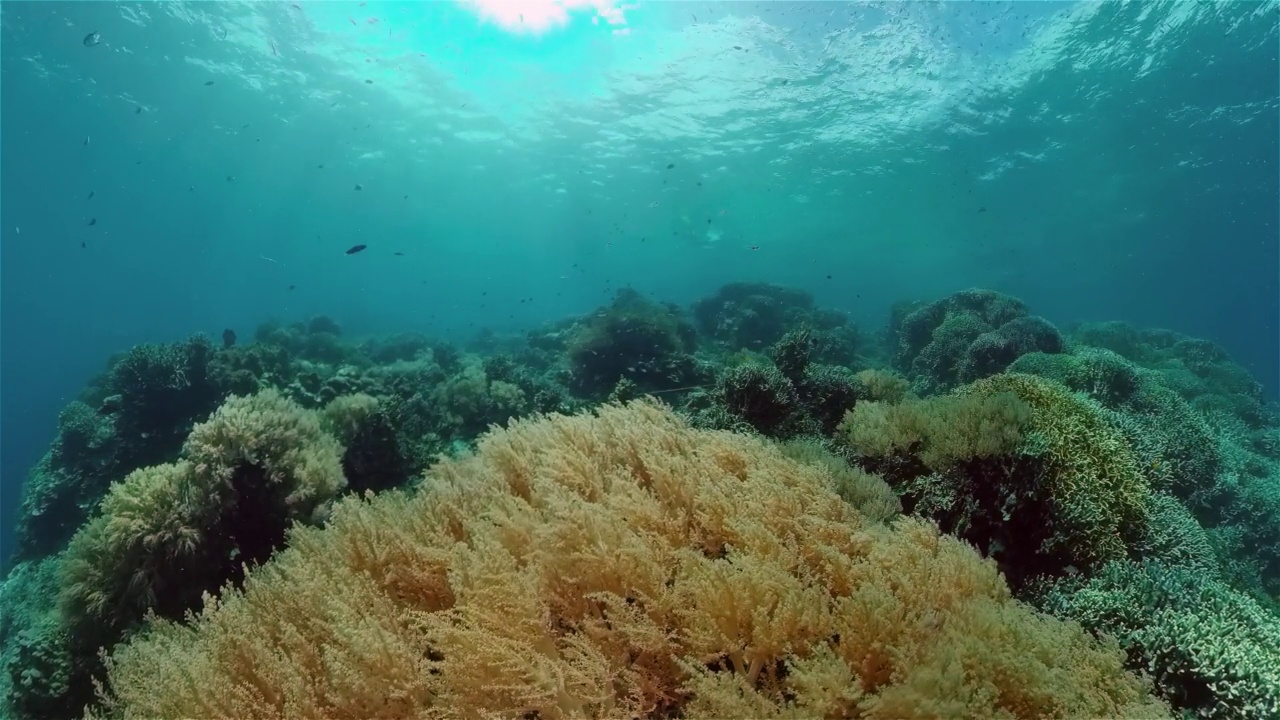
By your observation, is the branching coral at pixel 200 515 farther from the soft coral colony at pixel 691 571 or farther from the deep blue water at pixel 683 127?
the deep blue water at pixel 683 127

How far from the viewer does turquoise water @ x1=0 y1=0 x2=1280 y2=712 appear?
85.4 ft

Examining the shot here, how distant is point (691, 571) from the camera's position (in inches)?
108

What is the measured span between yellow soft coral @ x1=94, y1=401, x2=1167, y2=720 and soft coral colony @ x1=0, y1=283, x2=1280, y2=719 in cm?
2

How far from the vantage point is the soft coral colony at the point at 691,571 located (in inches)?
93.3

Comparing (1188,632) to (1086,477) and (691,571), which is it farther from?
(691,571)

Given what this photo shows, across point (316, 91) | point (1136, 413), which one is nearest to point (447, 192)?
point (316, 91)

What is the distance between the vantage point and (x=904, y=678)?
2.15 m

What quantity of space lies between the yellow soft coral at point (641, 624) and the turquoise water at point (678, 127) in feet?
79.6

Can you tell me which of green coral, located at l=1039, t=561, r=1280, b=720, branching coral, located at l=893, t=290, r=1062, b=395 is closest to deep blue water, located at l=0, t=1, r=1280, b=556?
branching coral, located at l=893, t=290, r=1062, b=395

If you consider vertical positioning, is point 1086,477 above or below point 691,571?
below

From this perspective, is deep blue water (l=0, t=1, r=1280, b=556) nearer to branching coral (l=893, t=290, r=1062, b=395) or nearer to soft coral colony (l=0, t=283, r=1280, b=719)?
branching coral (l=893, t=290, r=1062, b=395)

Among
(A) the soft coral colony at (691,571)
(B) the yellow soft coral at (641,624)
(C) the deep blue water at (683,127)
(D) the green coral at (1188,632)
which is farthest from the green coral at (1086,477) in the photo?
(C) the deep blue water at (683,127)

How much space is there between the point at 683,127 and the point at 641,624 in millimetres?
38345

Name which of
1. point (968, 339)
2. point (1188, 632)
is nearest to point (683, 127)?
point (968, 339)
